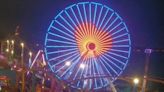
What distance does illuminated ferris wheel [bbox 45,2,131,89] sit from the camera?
1126cm

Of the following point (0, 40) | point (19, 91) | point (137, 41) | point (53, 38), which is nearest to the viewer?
point (19, 91)

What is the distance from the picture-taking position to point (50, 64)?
10625 mm

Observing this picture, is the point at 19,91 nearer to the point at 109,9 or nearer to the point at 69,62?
the point at 69,62

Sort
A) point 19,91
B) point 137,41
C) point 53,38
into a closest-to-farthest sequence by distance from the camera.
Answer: point 19,91
point 53,38
point 137,41

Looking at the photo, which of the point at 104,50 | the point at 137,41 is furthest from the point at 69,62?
the point at 137,41

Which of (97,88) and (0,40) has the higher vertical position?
(0,40)

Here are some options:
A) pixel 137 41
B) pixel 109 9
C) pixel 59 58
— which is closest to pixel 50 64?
pixel 59 58

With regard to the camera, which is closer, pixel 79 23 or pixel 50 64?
pixel 50 64

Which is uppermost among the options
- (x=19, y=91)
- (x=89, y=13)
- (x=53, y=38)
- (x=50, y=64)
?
(x=89, y=13)

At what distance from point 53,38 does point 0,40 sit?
72.0 feet

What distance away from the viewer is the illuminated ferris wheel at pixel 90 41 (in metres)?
11.3

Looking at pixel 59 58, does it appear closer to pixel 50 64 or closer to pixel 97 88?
pixel 50 64

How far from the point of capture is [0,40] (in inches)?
1270

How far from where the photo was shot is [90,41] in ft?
38.0
